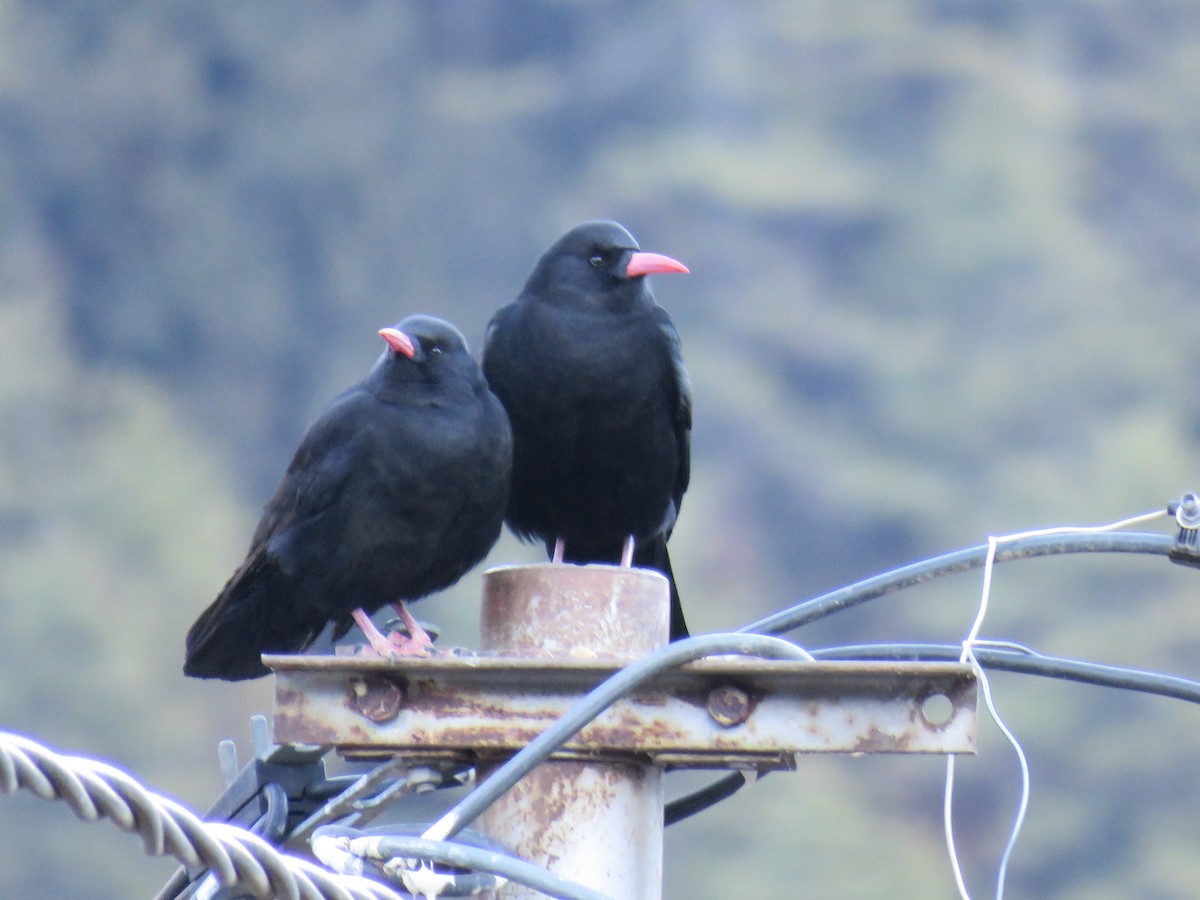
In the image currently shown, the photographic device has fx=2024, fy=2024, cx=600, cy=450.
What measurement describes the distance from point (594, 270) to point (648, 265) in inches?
4.7

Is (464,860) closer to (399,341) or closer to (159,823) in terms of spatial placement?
(159,823)

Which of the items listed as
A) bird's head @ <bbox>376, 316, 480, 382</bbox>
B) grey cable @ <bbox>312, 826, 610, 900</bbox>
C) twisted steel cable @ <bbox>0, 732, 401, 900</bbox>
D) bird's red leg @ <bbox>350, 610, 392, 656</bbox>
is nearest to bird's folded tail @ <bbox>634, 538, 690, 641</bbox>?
bird's red leg @ <bbox>350, 610, 392, 656</bbox>

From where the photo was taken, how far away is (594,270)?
13.9 ft

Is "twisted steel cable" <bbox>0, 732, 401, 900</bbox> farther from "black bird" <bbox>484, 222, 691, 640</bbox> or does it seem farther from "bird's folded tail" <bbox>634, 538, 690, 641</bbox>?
"bird's folded tail" <bbox>634, 538, 690, 641</bbox>

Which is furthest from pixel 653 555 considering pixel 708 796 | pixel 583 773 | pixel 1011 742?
pixel 583 773

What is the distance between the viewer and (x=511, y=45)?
2805 centimetres

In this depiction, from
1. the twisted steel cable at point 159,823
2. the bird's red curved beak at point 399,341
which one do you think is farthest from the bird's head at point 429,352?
the twisted steel cable at point 159,823

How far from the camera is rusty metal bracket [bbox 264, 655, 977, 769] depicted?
2334 millimetres

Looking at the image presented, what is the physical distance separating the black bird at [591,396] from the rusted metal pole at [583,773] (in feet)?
4.64

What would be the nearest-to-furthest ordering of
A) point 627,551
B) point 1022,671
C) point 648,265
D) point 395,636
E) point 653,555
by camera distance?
point 1022,671 → point 395,636 → point 648,265 → point 627,551 → point 653,555

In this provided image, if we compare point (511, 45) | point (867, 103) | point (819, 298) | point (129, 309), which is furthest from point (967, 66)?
point (129, 309)

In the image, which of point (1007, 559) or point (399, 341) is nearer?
point (1007, 559)

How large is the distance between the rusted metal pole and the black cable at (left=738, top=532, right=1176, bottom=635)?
0.15 metres

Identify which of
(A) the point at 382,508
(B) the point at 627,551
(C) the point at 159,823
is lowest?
(C) the point at 159,823
